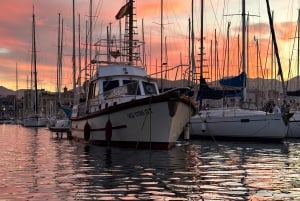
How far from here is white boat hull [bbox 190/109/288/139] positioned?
30.8 m

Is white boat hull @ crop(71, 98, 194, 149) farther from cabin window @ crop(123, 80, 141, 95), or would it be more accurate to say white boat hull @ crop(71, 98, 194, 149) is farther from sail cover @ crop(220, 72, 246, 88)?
sail cover @ crop(220, 72, 246, 88)

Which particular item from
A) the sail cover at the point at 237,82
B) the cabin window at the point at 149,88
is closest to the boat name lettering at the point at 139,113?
the cabin window at the point at 149,88

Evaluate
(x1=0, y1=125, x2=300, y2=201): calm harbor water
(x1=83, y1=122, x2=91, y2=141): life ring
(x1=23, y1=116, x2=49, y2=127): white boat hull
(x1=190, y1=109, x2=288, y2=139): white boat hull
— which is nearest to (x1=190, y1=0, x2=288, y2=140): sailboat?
(x1=190, y1=109, x2=288, y2=139): white boat hull

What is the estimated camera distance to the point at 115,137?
965 inches

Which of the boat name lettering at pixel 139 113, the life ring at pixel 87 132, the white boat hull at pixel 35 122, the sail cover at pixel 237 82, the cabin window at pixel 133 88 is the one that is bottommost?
the white boat hull at pixel 35 122

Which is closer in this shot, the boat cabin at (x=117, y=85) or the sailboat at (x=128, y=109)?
the sailboat at (x=128, y=109)

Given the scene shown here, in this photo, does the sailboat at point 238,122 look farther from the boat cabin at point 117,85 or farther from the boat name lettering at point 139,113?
the boat name lettering at point 139,113

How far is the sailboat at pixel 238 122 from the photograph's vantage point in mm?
30766

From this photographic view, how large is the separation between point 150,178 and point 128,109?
31.3 ft

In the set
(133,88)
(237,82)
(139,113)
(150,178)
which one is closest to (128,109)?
(139,113)

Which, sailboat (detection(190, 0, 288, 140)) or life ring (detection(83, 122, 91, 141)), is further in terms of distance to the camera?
sailboat (detection(190, 0, 288, 140))

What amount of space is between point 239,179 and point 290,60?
35.7 metres

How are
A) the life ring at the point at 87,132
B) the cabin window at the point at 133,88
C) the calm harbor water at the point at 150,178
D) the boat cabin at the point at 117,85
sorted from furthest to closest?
1. the life ring at the point at 87,132
2. the boat cabin at the point at 117,85
3. the cabin window at the point at 133,88
4. the calm harbor water at the point at 150,178

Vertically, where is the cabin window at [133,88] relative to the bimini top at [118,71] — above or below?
below
